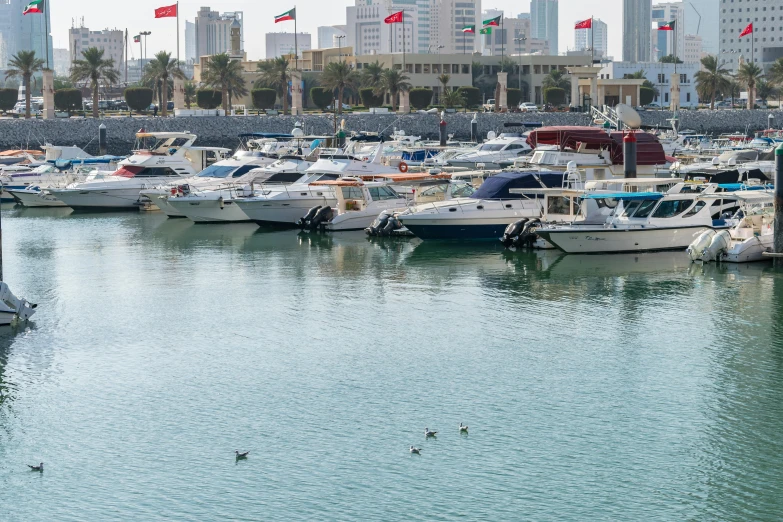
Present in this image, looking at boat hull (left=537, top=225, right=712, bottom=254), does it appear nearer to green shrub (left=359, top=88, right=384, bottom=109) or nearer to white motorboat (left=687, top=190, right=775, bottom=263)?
white motorboat (left=687, top=190, right=775, bottom=263)

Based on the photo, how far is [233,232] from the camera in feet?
159

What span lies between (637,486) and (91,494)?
842cm

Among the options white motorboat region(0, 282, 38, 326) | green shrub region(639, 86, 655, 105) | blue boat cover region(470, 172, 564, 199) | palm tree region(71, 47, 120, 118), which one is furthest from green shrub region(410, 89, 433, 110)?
white motorboat region(0, 282, 38, 326)

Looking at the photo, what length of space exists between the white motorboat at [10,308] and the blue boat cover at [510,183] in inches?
710

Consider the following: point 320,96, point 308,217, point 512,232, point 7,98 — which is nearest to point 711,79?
point 320,96

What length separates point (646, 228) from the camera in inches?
1531

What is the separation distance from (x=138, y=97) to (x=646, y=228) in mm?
77388

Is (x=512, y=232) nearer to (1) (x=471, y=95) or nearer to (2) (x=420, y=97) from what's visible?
(2) (x=420, y=97)

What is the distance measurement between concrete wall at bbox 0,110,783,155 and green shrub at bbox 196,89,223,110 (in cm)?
1374

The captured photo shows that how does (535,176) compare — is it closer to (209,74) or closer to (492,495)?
(492,495)

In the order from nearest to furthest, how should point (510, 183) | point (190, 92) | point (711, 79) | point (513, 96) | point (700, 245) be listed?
point (700, 245) < point (510, 183) < point (711, 79) < point (513, 96) < point (190, 92)

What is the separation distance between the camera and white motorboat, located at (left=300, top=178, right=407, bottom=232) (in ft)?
151

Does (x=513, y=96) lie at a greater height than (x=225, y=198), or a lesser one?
greater

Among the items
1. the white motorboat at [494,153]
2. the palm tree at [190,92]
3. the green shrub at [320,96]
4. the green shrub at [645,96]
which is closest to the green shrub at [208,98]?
the green shrub at [320,96]
